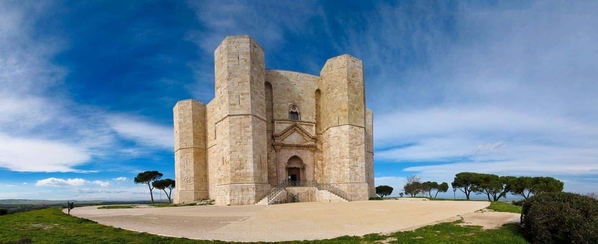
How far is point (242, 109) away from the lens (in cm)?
2483

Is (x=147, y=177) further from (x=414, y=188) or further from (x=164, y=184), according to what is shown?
(x=414, y=188)

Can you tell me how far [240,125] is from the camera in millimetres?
24625

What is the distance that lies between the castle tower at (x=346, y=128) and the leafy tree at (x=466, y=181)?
17.3 m

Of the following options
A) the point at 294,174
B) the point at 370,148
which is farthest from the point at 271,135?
the point at 370,148

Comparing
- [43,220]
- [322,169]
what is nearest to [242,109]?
[322,169]

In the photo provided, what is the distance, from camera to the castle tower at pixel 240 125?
24.1 meters

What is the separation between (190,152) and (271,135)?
9.80 m

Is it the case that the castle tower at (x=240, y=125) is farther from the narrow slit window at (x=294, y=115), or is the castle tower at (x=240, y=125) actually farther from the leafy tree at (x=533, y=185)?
the leafy tree at (x=533, y=185)

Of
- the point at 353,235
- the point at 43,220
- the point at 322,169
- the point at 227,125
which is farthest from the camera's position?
the point at 322,169

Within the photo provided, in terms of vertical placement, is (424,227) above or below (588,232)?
below

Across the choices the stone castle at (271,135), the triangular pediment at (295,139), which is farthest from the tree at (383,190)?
the triangular pediment at (295,139)

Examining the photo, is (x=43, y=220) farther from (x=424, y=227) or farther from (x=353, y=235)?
(x=424, y=227)

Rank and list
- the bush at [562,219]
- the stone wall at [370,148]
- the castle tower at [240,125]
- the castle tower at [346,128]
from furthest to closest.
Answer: the stone wall at [370,148]
the castle tower at [346,128]
the castle tower at [240,125]
the bush at [562,219]

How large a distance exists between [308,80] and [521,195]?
2633 cm
